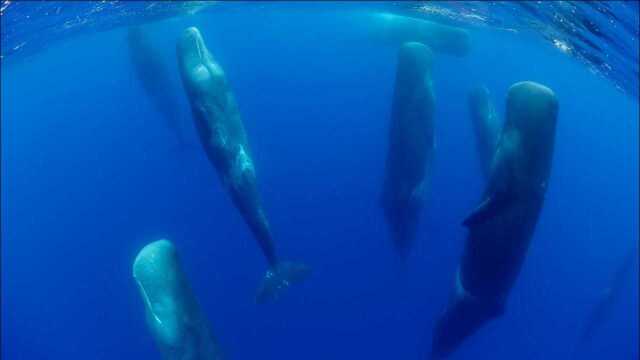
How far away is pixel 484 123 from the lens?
640 inches

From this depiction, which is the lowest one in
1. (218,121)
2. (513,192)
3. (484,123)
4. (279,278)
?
(279,278)

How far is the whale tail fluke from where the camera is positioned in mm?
15336

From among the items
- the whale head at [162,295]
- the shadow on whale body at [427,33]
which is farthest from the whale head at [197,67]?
the shadow on whale body at [427,33]

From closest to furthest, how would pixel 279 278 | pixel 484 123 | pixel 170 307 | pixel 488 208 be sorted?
pixel 488 208 → pixel 170 307 → pixel 279 278 → pixel 484 123

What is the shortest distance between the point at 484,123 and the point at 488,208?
309 inches

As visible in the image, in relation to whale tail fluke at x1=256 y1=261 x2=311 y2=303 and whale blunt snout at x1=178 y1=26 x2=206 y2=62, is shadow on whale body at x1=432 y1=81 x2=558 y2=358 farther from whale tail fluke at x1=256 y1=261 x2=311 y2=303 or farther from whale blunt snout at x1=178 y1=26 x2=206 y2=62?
whale blunt snout at x1=178 y1=26 x2=206 y2=62

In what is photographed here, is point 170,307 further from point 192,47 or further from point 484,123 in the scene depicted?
point 484,123

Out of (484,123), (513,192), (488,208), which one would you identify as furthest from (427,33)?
(488,208)

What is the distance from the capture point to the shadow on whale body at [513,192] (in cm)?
862

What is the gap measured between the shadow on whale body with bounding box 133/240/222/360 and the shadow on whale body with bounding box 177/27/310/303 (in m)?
3.04

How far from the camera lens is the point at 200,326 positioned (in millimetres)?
10492

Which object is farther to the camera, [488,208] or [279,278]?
[279,278]

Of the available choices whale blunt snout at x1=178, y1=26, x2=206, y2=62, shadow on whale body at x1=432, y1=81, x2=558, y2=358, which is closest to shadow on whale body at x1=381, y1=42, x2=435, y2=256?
shadow on whale body at x1=432, y1=81, x2=558, y2=358

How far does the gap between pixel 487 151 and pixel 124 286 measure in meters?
16.7
